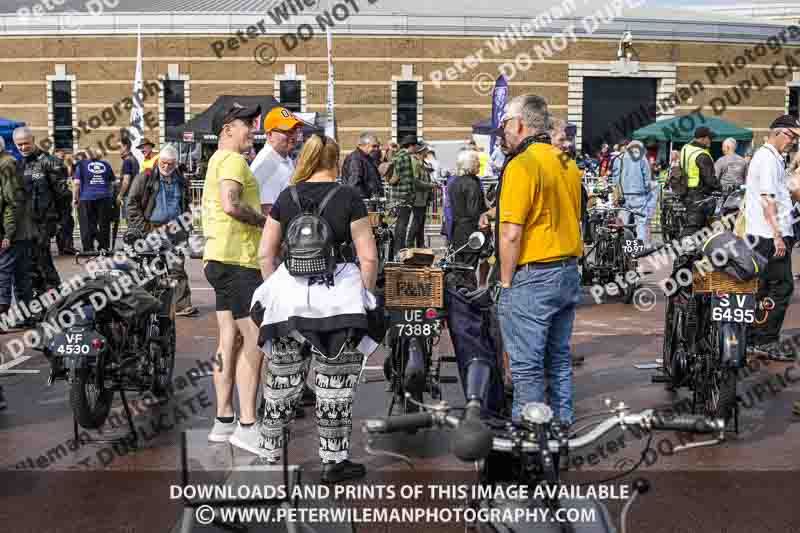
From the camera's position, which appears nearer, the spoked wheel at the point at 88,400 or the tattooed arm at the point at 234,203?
the tattooed arm at the point at 234,203

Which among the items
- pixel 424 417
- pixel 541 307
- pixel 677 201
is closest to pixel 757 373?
pixel 541 307

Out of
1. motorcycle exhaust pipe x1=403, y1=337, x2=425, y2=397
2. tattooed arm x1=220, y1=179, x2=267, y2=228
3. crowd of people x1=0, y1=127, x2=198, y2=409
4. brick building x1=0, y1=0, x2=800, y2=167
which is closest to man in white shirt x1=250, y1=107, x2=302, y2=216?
tattooed arm x1=220, y1=179, x2=267, y2=228

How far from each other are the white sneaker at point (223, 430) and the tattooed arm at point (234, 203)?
132cm

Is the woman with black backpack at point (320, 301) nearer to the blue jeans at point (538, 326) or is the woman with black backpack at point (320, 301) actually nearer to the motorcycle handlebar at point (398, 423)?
the blue jeans at point (538, 326)

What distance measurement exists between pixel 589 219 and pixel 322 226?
8.45m

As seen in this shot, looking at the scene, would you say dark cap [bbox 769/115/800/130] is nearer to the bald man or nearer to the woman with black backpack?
the woman with black backpack

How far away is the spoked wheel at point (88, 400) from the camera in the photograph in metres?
6.08

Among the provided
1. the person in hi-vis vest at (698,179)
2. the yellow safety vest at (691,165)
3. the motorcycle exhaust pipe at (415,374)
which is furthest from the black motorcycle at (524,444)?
the yellow safety vest at (691,165)

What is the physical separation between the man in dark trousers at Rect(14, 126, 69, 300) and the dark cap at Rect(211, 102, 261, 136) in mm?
3952

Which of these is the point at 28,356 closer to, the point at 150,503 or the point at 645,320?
the point at 150,503

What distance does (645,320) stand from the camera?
1089cm

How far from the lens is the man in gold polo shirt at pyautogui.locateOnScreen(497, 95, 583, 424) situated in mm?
4898

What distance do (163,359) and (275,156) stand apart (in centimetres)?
194

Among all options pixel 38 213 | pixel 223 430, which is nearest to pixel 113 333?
pixel 223 430
